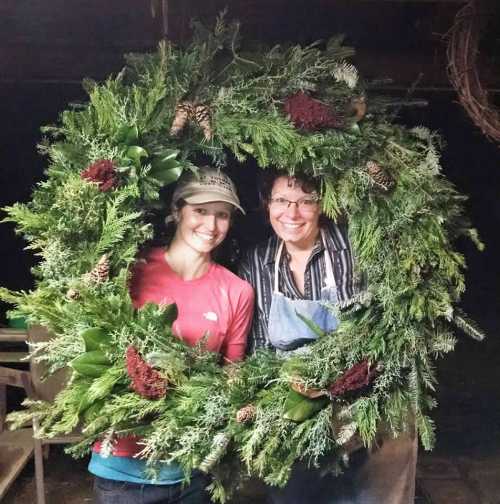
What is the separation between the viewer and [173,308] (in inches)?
57.1

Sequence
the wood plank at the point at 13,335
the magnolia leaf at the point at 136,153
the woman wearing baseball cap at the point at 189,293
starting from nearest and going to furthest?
1. the magnolia leaf at the point at 136,153
2. the woman wearing baseball cap at the point at 189,293
3. the wood plank at the point at 13,335

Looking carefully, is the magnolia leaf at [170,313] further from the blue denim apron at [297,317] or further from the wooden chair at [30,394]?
the wooden chair at [30,394]

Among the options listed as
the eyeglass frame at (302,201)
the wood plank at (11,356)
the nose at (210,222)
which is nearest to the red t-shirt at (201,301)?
the nose at (210,222)

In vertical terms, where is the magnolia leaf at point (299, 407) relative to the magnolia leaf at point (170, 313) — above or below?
below

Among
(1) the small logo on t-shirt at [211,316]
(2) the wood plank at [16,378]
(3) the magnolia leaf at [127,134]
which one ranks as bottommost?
(2) the wood plank at [16,378]

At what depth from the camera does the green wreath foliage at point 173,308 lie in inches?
54.8

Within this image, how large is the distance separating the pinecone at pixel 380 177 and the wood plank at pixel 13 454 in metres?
1.75

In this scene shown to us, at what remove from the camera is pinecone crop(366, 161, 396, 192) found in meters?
1.48

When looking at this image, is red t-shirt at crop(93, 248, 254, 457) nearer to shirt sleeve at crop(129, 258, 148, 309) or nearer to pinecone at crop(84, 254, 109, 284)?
shirt sleeve at crop(129, 258, 148, 309)

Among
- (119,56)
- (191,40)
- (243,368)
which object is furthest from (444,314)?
(119,56)

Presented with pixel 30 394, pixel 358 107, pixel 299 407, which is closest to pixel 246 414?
pixel 299 407

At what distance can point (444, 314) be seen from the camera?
4.70 ft

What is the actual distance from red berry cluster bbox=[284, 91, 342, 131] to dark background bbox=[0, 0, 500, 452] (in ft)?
0.59

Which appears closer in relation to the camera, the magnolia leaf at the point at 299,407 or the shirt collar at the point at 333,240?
the magnolia leaf at the point at 299,407
